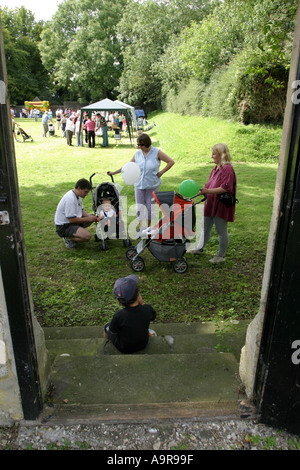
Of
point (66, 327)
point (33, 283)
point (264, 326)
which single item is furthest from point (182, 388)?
point (33, 283)

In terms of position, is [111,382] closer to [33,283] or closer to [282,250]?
[282,250]

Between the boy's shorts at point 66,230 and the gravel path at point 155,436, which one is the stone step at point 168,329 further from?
the boy's shorts at point 66,230

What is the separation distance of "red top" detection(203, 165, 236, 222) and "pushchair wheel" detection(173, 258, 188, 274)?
82cm

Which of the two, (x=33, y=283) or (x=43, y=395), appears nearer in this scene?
(x=43, y=395)

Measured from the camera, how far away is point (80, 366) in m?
2.76

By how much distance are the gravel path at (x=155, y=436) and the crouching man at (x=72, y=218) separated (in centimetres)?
401

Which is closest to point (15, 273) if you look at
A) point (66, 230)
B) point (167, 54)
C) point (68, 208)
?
point (68, 208)

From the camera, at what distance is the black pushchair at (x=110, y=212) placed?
6.24 meters

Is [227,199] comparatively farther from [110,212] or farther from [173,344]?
[173,344]

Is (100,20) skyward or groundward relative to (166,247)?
skyward

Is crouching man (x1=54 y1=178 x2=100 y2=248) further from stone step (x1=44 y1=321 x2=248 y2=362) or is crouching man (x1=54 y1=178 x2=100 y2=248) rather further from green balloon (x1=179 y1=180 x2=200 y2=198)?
stone step (x1=44 y1=321 x2=248 y2=362)

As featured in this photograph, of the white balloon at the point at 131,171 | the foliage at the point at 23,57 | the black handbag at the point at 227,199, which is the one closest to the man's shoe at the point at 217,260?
the black handbag at the point at 227,199

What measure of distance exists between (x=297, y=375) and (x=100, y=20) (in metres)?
54.0

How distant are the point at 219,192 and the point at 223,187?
3.5 inches
